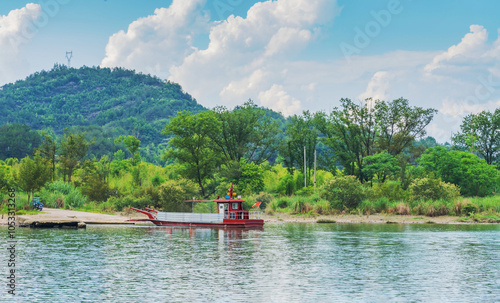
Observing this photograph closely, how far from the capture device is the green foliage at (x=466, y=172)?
81.9 metres

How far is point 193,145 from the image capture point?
80938 mm

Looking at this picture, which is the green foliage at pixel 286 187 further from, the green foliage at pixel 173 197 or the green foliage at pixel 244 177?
the green foliage at pixel 173 197

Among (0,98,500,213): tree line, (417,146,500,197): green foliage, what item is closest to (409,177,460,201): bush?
(0,98,500,213): tree line

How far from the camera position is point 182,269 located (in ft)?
96.7

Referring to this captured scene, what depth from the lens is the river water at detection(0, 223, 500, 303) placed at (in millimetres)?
23438

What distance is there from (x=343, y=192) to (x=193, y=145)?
894 inches

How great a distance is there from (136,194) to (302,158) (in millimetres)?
32359

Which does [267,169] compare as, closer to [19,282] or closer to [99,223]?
[99,223]

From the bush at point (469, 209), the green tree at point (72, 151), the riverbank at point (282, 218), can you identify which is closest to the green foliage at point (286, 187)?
the riverbank at point (282, 218)

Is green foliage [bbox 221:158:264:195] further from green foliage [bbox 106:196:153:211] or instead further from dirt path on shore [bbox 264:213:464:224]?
green foliage [bbox 106:196:153:211]

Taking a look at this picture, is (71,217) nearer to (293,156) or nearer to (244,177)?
(244,177)

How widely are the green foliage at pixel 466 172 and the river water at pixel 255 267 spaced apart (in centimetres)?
3542

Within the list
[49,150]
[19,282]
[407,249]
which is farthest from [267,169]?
[19,282]

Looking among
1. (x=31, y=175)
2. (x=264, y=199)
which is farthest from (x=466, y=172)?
(x=31, y=175)
